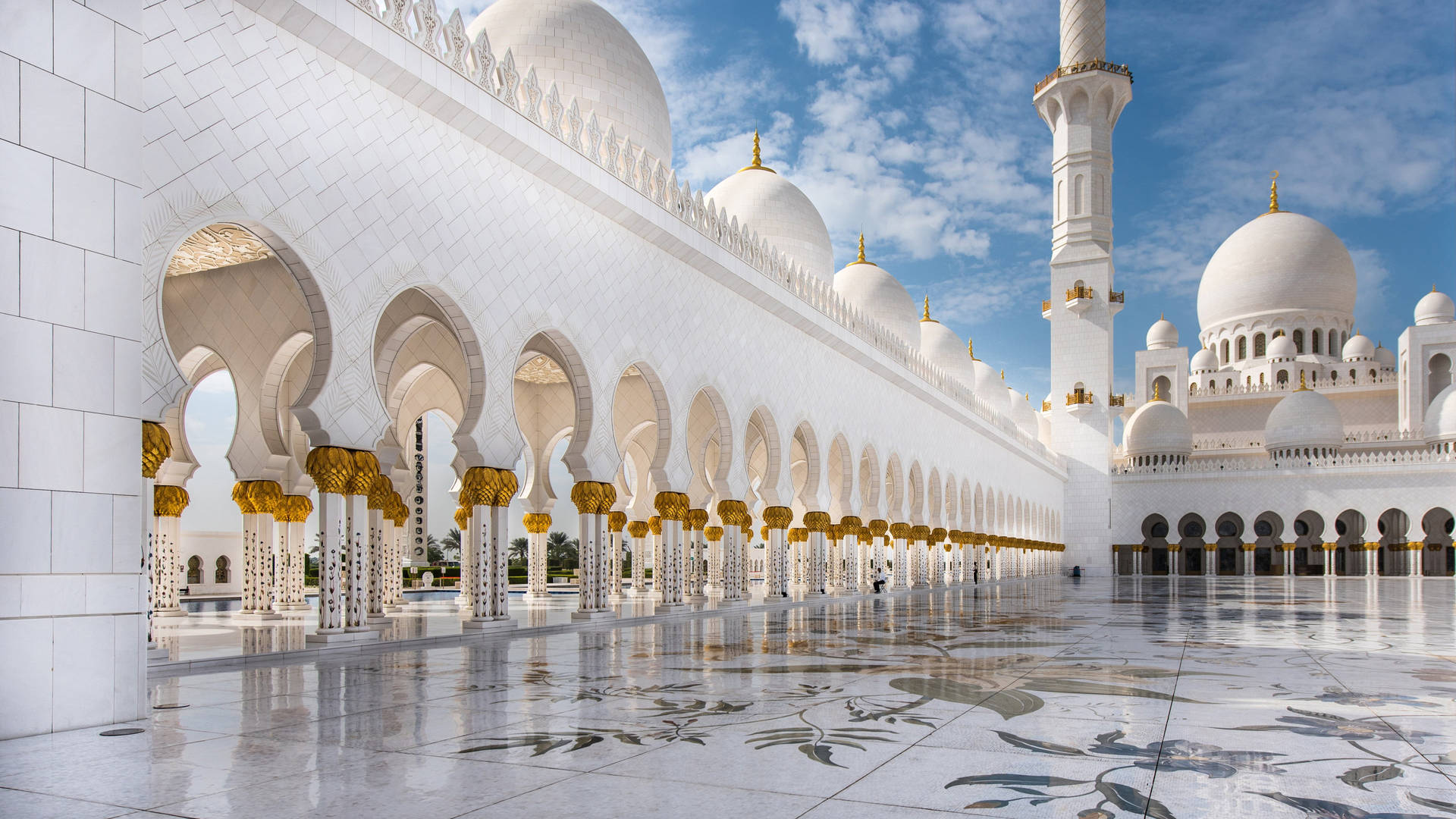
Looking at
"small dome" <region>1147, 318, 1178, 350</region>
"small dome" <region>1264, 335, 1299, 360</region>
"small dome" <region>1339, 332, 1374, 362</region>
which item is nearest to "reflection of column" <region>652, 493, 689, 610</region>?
"small dome" <region>1264, 335, 1299, 360</region>

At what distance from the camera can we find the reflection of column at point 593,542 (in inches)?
380

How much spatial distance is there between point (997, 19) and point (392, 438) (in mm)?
24337

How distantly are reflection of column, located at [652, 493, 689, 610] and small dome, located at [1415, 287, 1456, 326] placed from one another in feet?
107

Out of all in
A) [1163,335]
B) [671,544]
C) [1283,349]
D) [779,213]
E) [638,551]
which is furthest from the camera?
[1163,335]

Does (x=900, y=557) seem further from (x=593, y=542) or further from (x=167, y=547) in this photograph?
(x=167, y=547)

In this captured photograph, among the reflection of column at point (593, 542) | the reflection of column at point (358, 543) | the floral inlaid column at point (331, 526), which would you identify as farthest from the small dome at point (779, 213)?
the floral inlaid column at point (331, 526)

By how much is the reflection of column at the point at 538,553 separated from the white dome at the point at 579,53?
18.6 ft

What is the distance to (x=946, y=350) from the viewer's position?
28.2m

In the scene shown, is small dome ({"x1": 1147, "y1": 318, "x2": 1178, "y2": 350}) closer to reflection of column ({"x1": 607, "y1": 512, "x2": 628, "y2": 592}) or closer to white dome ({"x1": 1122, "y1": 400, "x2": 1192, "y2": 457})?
white dome ({"x1": 1122, "y1": 400, "x2": 1192, "y2": 457})

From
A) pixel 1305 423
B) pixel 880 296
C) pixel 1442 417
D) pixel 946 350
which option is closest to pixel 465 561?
pixel 880 296

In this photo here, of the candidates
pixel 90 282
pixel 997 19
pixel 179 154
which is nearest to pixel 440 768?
pixel 90 282

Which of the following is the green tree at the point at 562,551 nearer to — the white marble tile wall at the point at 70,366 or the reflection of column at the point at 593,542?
the reflection of column at the point at 593,542

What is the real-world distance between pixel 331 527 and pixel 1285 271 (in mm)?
35578

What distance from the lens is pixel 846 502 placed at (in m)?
16.3
